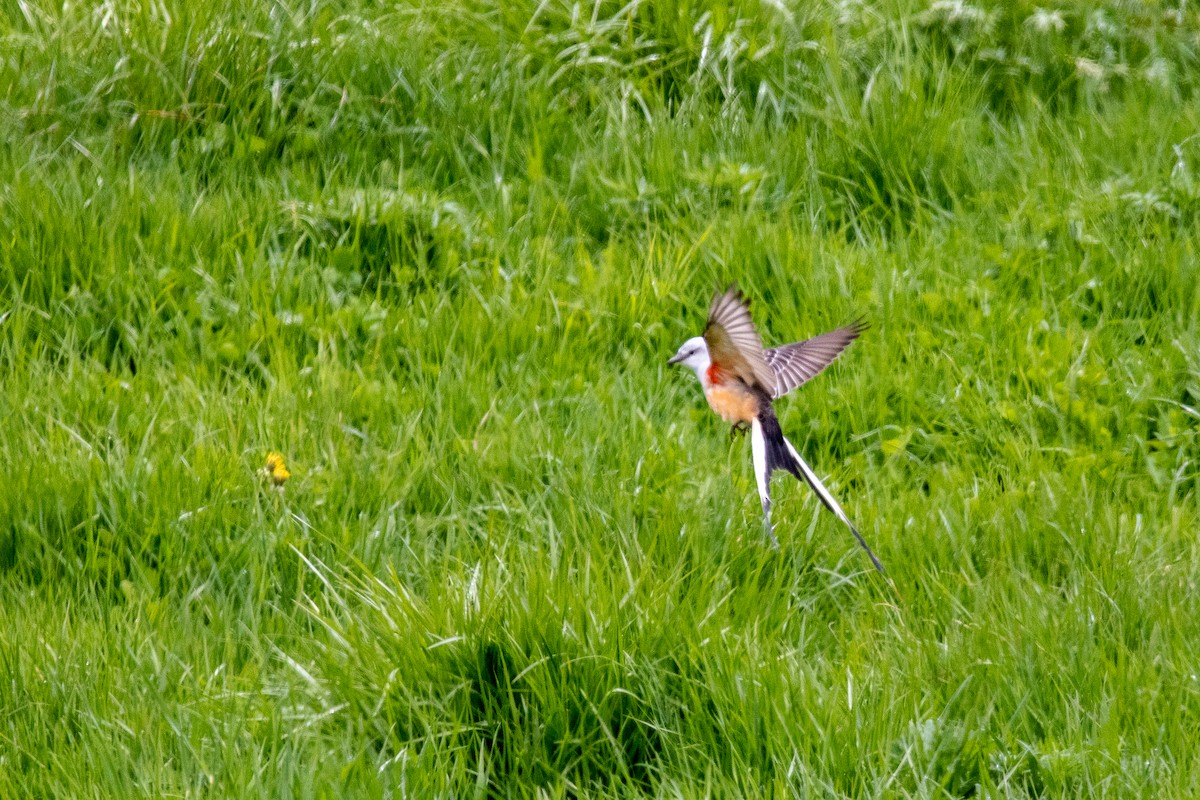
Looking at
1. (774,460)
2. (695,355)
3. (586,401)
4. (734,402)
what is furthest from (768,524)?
(586,401)

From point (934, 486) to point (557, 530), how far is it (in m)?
1.04

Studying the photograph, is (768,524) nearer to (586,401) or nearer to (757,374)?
(757,374)

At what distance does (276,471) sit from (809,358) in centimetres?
142

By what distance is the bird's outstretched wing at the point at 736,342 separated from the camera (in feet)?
10.7

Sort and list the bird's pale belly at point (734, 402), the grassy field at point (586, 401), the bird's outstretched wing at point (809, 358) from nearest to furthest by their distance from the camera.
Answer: the grassy field at point (586, 401) < the bird's pale belly at point (734, 402) < the bird's outstretched wing at point (809, 358)

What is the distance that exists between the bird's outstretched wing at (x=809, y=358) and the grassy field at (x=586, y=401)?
244 mm

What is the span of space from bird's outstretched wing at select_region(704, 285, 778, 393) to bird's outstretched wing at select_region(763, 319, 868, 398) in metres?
0.16

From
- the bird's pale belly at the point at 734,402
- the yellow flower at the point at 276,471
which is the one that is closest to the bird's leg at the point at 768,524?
the bird's pale belly at the point at 734,402

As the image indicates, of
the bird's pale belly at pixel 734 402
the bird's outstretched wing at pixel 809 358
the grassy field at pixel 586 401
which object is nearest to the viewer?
the grassy field at pixel 586 401

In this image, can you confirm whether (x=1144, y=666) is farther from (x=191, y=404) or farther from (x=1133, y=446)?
(x=191, y=404)

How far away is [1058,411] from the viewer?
394cm

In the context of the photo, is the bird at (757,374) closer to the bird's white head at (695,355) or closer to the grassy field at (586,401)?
the bird's white head at (695,355)

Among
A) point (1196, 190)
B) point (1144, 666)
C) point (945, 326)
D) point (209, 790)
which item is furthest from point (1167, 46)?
point (209, 790)

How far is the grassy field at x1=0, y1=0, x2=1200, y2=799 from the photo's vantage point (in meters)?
2.81
